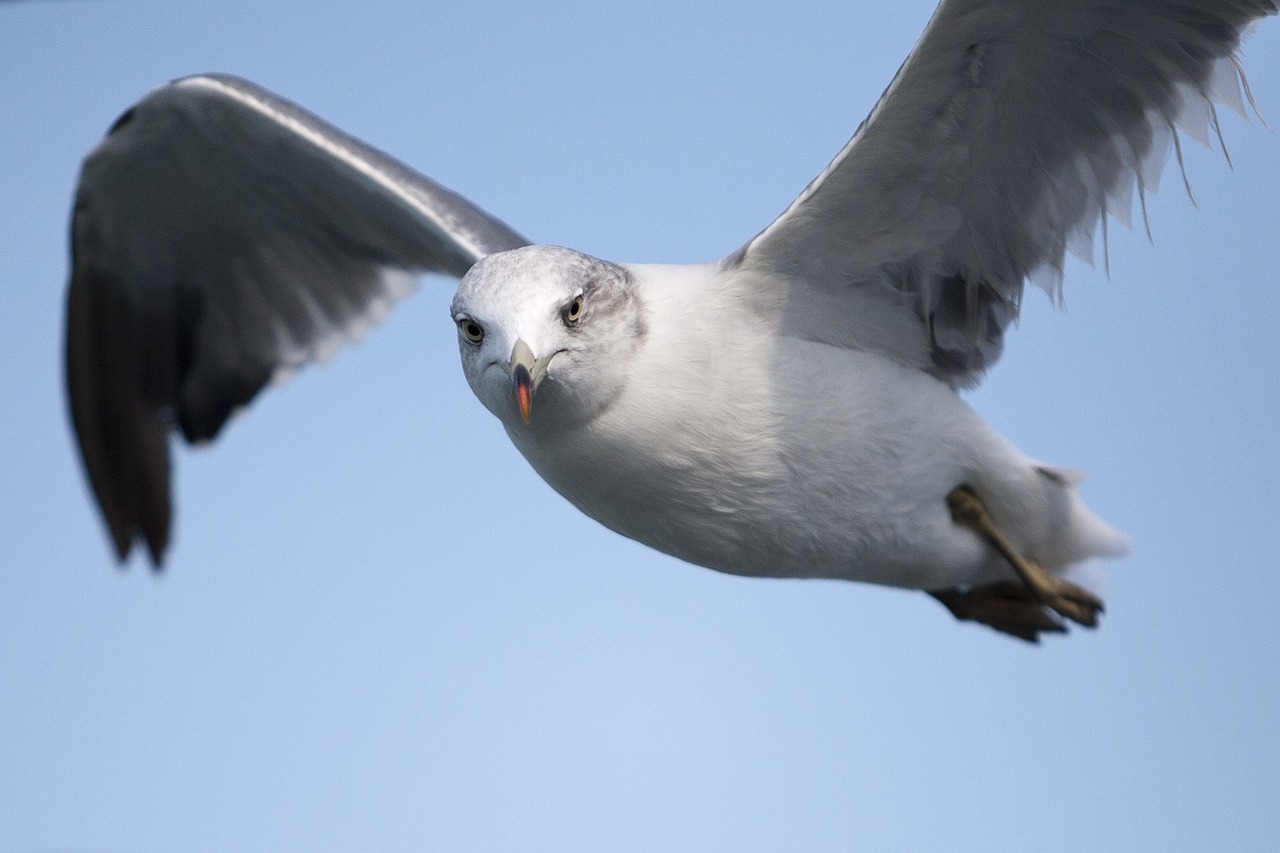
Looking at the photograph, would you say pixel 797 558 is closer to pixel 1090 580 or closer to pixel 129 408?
pixel 1090 580

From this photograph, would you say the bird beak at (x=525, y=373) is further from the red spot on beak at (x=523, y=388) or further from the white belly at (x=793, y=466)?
the white belly at (x=793, y=466)

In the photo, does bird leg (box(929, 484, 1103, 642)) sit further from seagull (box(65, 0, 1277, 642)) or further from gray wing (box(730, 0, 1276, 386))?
gray wing (box(730, 0, 1276, 386))

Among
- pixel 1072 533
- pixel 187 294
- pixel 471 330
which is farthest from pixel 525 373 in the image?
pixel 187 294

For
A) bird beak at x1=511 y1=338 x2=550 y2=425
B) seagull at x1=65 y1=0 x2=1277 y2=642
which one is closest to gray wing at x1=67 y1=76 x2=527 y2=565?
seagull at x1=65 y1=0 x2=1277 y2=642

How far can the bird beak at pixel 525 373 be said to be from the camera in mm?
2176

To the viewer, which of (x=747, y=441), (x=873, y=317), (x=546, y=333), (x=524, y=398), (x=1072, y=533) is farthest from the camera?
(x=1072, y=533)

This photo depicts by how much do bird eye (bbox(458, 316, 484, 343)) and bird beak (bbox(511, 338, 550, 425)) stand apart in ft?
0.36

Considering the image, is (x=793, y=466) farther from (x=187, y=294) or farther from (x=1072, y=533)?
(x=187, y=294)

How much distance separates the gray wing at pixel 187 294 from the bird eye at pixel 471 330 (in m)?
1.49

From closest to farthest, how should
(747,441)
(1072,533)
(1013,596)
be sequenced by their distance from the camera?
(747,441) → (1072,533) → (1013,596)

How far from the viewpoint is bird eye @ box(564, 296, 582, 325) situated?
2.34 m

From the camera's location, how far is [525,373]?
2199mm

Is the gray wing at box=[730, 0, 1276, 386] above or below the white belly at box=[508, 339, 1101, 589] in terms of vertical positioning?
above

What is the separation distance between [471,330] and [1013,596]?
162cm
